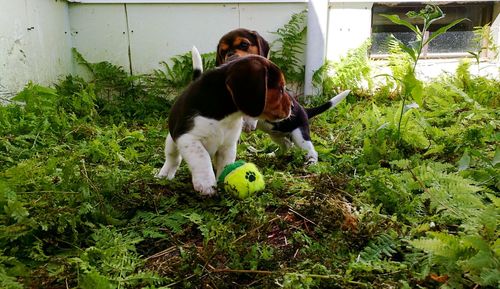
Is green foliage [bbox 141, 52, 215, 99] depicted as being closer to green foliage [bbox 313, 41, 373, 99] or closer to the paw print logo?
green foliage [bbox 313, 41, 373, 99]

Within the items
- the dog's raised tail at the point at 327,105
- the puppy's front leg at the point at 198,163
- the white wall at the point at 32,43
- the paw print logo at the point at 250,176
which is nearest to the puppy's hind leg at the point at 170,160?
the puppy's front leg at the point at 198,163

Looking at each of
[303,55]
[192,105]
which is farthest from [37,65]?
[303,55]

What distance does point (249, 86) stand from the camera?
2.32 meters

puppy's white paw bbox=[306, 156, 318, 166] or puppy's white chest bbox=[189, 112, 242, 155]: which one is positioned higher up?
puppy's white chest bbox=[189, 112, 242, 155]

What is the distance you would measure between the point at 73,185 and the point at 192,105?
75cm

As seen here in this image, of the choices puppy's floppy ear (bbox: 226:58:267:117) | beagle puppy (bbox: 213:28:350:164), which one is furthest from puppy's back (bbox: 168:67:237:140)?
beagle puppy (bbox: 213:28:350:164)

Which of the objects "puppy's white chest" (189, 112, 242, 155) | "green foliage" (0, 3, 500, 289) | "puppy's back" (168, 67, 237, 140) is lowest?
"green foliage" (0, 3, 500, 289)

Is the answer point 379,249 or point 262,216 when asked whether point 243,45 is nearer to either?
point 262,216

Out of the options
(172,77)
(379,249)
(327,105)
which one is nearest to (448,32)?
(327,105)

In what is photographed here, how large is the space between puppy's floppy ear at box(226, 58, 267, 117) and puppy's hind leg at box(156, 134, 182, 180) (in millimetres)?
748

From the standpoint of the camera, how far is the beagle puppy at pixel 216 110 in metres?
2.37

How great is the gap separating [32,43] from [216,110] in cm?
293

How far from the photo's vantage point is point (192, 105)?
2596 millimetres

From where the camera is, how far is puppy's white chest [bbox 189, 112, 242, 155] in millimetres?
2553
